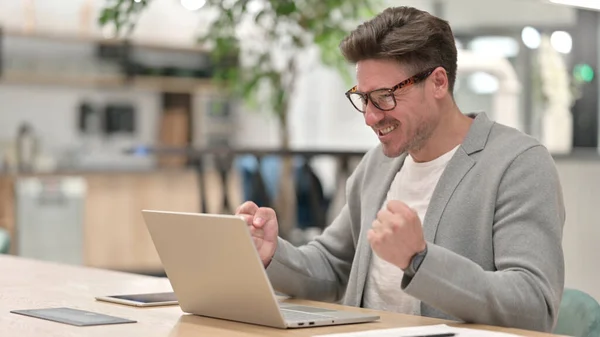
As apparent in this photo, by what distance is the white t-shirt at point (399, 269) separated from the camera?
90.8 inches

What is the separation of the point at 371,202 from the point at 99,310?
0.70 m

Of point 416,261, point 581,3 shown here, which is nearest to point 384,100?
point 416,261

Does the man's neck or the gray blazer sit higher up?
the man's neck

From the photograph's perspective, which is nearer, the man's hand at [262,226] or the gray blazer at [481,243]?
the gray blazer at [481,243]

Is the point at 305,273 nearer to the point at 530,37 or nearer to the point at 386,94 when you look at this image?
the point at 386,94

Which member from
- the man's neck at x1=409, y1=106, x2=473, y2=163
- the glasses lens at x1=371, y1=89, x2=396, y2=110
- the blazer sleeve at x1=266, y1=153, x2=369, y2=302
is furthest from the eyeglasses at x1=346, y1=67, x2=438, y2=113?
the blazer sleeve at x1=266, y1=153, x2=369, y2=302

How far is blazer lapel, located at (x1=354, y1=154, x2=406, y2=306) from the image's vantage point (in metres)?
2.37

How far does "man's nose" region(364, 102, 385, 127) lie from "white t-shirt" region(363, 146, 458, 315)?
21 cm

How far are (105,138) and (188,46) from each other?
3.89 feet

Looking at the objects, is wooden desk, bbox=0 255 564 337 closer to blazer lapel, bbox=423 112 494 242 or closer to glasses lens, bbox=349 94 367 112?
blazer lapel, bbox=423 112 494 242

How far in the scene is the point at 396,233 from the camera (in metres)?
1.78

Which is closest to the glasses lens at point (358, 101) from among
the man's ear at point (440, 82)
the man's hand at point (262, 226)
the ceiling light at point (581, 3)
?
the man's ear at point (440, 82)

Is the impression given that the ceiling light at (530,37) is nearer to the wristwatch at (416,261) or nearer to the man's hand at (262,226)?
the man's hand at (262,226)

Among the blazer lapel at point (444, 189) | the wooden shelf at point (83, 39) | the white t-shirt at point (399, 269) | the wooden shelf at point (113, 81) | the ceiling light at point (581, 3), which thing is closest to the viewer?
the blazer lapel at point (444, 189)
